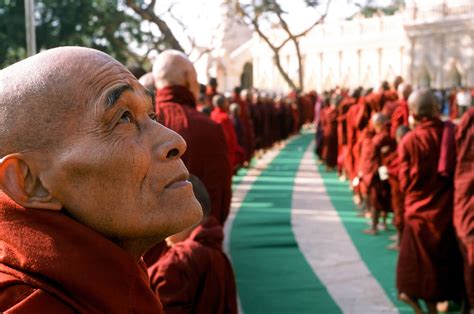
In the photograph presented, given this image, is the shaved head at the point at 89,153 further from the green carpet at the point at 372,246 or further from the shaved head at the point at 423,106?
the green carpet at the point at 372,246

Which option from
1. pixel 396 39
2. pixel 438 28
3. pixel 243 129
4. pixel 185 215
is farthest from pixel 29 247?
pixel 396 39

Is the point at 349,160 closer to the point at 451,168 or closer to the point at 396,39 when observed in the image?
the point at 451,168

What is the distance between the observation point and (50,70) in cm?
120

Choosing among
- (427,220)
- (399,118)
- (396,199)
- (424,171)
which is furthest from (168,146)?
(399,118)

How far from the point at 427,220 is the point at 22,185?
477cm

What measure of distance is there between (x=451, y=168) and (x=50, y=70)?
451cm

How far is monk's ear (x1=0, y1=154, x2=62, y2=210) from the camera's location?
3.78ft

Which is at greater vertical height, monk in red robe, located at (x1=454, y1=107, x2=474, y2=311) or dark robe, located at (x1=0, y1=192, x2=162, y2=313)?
dark robe, located at (x1=0, y1=192, x2=162, y2=313)

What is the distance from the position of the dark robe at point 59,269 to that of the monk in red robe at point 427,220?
456 centimetres

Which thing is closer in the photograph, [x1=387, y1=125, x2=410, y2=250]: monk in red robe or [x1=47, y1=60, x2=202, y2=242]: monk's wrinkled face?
[x1=47, y1=60, x2=202, y2=242]: monk's wrinkled face

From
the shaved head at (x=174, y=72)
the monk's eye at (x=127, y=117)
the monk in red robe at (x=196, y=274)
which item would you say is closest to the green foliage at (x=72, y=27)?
the shaved head at (x=174, y=72)

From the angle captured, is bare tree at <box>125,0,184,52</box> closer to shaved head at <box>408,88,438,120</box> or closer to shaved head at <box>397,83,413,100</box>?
shaved head at <box>397,83,413,100</box>

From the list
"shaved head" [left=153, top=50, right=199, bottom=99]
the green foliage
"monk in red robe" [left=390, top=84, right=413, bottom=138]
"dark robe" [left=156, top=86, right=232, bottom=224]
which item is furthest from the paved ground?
the green foliage

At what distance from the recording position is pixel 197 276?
3.00 meters
